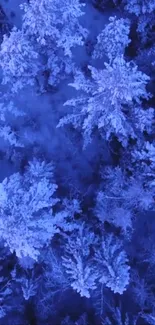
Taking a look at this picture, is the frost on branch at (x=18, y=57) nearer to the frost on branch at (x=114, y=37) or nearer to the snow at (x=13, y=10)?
the frost on branch at (x=114, y=37)

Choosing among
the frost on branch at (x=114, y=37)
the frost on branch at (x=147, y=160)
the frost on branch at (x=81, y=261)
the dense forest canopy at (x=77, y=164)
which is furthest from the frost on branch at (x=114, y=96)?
the frost on branch at (x=81, y=261)

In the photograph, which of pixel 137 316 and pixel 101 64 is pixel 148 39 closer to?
pixel 101 64

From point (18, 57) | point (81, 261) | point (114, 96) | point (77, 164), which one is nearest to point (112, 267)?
point (81, 261)

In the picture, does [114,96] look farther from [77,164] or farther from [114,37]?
[77,164]

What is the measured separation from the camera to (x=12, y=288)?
31.1 feet

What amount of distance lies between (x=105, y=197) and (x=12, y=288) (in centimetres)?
400

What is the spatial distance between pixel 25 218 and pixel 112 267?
2.30 meters

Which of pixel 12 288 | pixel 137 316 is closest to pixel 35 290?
pixel 12 288

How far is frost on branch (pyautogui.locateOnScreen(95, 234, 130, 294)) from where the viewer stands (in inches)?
280

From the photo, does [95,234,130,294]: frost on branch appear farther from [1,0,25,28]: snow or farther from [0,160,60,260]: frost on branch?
[1,0,25,28]: snow

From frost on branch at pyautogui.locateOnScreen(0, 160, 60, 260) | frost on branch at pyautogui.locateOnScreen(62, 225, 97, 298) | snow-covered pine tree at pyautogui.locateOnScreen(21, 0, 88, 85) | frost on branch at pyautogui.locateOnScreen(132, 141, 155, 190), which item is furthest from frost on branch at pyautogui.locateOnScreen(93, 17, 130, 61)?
frost on branch at pyautogui.locateOnScreen(62, 225, 97, 298)

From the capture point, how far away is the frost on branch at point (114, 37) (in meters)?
7.52

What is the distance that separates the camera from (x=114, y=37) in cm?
771

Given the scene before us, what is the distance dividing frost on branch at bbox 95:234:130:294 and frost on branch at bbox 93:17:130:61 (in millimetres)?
4681
